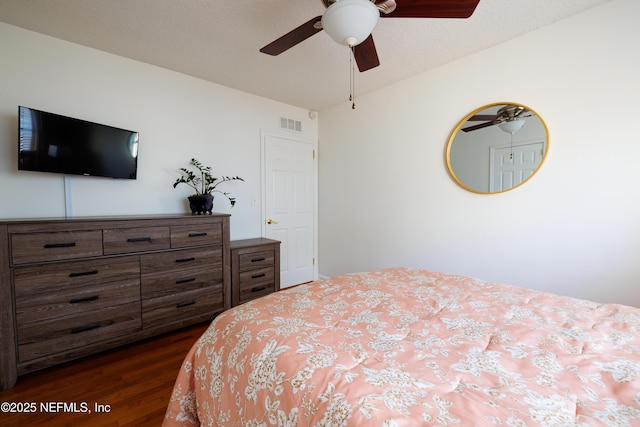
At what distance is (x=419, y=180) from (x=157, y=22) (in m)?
2.68

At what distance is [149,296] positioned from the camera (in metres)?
2.22

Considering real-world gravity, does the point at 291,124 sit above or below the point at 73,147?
above

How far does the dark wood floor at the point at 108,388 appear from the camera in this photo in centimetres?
149

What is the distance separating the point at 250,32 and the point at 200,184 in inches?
63.3

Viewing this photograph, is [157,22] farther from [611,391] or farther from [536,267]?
[536,267]

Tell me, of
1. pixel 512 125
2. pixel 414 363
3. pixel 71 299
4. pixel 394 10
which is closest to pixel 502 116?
pixel 512 125

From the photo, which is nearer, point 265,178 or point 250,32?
point 250,32

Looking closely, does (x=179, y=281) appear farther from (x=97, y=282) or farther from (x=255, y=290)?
(x=255, y=290)

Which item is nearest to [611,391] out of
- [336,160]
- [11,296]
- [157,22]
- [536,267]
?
[536,267]

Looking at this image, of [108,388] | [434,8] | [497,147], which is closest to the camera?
[434,8]

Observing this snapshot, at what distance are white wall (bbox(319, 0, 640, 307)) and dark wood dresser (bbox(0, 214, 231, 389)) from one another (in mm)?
2032

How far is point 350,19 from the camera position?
125 centimetres

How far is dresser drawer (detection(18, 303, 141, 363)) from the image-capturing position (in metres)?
1.76

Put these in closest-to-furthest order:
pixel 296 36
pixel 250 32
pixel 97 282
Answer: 1. pixel 296 36
2. pixel 97 282
3. pixel 250 32
